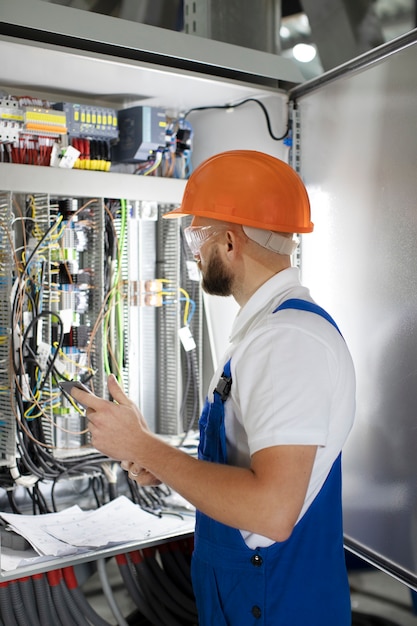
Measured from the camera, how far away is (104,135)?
2307mm

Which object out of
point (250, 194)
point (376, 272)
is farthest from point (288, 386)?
point (376, 272)

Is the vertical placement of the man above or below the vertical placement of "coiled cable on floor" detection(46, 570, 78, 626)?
above

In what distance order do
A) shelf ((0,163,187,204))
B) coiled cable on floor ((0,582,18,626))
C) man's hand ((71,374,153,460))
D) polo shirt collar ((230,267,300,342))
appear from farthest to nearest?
shelf ((0,163,187,204))
coiled cable on floor ((0,582,18,626))
polo shirt collar ((230,267,300,342))
man's hand ((71,374,153,460))

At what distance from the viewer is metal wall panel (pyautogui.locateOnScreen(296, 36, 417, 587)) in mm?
1729

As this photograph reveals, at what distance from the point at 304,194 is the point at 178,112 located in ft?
3.77

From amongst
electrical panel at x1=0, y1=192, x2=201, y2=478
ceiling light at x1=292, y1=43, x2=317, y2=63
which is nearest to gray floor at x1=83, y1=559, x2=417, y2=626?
electrical panel at x1=0, y1=192, x2=201, y2=478

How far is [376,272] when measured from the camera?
6.07 ft

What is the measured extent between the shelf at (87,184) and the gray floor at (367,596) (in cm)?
124

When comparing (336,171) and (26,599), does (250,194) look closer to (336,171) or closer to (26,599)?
(336,171)

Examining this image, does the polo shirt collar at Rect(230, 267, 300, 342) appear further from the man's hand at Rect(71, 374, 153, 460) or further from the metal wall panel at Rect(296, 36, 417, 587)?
the metal wall panel at Rect(296, 36, 417, 587)

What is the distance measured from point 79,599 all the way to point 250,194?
1.36 meters

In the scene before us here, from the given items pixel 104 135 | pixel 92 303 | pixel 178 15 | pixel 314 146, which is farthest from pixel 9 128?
pixel 178 15

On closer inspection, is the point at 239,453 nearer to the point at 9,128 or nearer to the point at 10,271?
the point at 10,271

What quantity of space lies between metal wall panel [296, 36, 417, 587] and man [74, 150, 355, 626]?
36 cm
